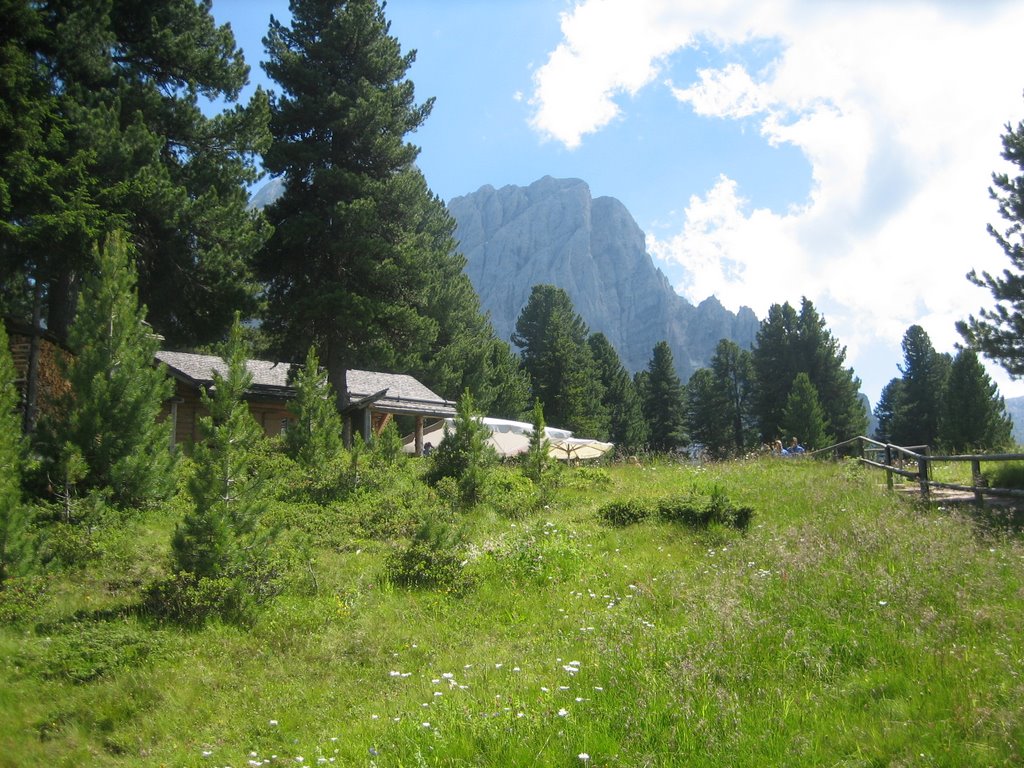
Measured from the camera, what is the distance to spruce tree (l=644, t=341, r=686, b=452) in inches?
2306

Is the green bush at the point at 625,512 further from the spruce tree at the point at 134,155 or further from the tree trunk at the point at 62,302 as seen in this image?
the tree trunk at the point at 62,302

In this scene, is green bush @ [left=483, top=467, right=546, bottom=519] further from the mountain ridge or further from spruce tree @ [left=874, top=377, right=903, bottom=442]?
the mountain ridge

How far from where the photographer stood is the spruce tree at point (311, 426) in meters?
15.8

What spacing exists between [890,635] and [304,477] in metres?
11.6

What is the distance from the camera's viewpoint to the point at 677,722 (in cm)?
435

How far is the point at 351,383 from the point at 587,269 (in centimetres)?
13568

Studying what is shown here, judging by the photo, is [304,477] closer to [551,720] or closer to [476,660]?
[476,660]

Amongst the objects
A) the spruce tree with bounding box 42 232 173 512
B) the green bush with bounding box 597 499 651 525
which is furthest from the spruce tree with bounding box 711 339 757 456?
the spruce tree with bounding box 42 232 173 512

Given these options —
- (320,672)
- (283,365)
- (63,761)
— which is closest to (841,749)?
(320,672)

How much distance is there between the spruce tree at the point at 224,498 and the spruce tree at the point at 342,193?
14.9m

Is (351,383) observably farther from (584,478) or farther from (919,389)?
(919,389)

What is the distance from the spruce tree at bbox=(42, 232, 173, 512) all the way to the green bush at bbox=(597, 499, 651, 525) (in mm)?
7573

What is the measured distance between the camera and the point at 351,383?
34688 millimetres

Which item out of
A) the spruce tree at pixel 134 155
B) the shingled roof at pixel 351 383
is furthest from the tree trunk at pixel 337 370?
the spruce tree at pixel 134 155
